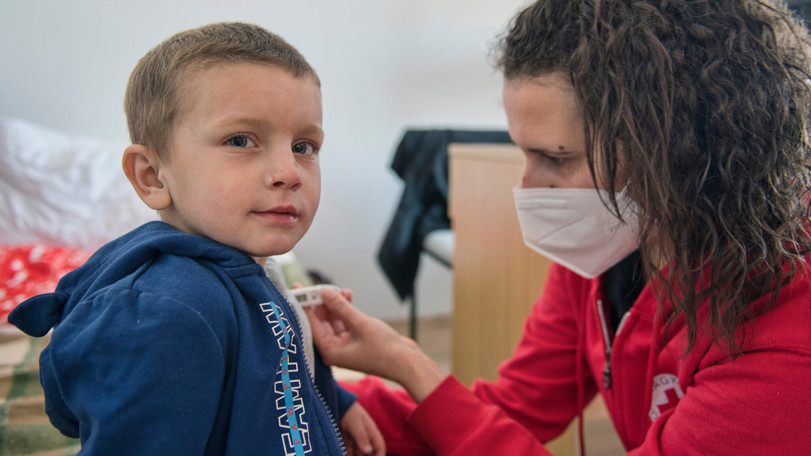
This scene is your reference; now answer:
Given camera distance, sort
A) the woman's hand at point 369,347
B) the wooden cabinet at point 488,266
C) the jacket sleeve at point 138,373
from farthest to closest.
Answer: the wooden cabinet at point 488,266
the woman's hand at point 369,347
the jacket sleeve at point 138,373

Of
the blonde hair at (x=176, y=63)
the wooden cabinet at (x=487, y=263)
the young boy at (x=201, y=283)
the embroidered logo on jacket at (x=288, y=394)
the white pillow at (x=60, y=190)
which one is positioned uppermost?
the blonde hair at (x=176, y=63)

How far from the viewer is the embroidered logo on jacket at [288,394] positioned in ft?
1.68

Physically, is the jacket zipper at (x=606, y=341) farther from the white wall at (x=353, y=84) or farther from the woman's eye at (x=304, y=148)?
the white wall at (x=353, y=84)

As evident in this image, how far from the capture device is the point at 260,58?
1.84ft

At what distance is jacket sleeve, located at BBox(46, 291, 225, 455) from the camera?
43 centimetres

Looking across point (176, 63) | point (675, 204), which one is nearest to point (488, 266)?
point (675, 204)

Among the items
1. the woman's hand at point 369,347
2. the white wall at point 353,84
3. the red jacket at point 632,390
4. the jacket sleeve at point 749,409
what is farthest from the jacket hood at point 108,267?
the white wall at point 353,84

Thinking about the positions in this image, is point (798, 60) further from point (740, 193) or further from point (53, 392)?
point (53, 392)

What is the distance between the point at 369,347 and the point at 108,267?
15.2 inches

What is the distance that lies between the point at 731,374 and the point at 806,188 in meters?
0.23

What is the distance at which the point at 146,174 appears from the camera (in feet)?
1.92

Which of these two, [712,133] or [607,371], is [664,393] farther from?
[712,133]

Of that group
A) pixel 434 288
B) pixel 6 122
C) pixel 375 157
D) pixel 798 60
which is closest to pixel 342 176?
pixel 375 157

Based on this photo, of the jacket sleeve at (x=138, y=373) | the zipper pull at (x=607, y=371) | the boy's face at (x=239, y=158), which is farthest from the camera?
the zipper pull at (x=607, y=371)
